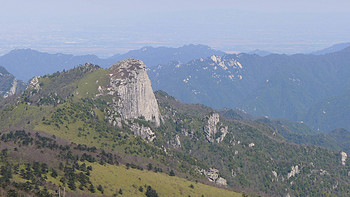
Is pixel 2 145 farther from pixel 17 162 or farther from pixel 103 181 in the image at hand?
pixel 103 181

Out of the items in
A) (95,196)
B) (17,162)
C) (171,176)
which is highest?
(17,162)

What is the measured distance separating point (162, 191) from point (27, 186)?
63.2 m

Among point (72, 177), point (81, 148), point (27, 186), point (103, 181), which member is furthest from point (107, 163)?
point (27, 186)

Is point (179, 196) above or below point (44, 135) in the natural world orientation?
below

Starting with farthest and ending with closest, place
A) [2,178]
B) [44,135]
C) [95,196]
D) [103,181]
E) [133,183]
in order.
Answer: [44,135], [133,183], [103,181], [95,196], [2,178]

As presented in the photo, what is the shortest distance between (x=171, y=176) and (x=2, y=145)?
8131 centimetres

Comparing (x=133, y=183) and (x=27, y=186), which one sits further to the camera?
(x=133, y=183)

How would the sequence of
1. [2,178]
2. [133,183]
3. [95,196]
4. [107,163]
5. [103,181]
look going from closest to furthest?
[2,178] < [95,196] < [103,181] < [133,183] < [107,163]

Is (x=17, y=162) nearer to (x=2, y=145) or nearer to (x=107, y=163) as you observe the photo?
(x=2, y=145)

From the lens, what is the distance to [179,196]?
166125mm

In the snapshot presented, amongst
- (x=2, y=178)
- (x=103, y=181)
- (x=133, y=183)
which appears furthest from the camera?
(x=133, y=183)

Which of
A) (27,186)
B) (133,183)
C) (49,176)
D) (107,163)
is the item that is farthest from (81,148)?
(27,186)

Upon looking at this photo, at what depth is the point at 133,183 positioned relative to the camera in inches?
6250

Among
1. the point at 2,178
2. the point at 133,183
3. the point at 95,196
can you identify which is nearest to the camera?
the point at 2,178
